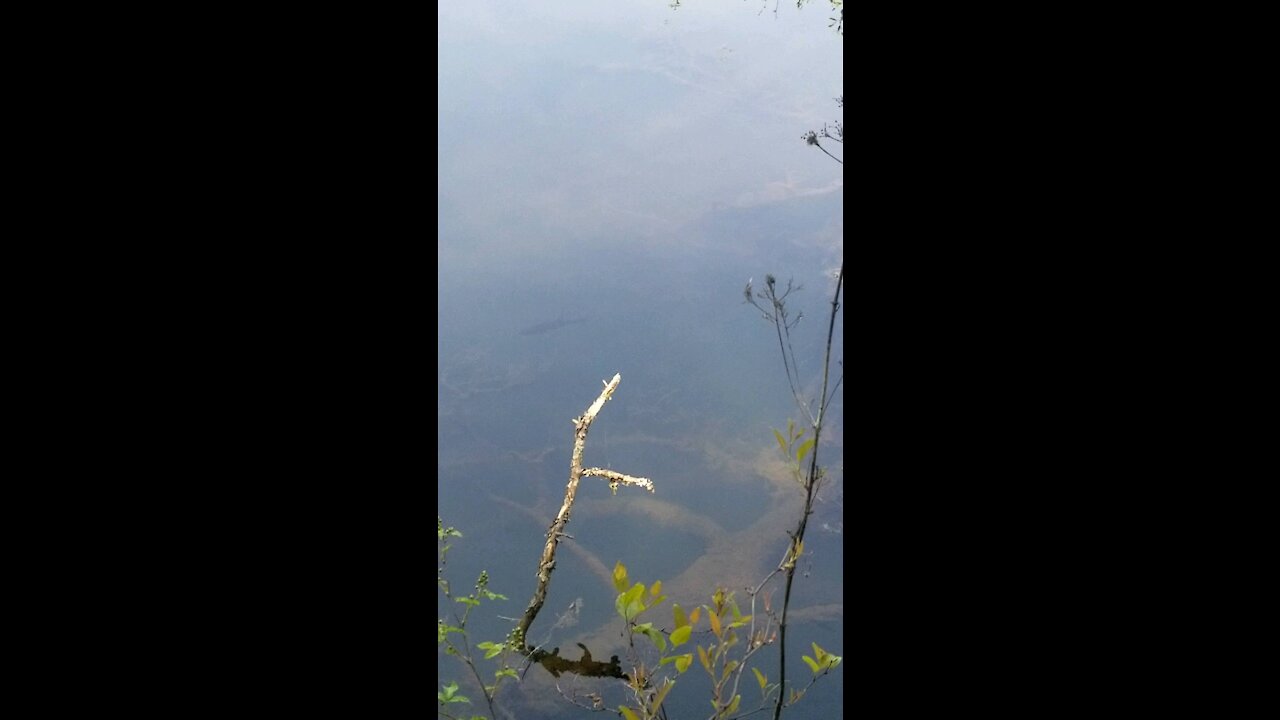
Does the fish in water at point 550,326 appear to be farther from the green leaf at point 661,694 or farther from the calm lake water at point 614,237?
the green leaf at point 661,694

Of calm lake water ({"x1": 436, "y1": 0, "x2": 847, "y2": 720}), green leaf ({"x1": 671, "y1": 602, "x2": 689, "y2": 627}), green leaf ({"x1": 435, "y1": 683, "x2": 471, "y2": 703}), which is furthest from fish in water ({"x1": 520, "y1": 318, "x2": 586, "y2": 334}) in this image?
green leaf ({"x1": 671, "y1": 602, "x2": 689, "y2": 627})

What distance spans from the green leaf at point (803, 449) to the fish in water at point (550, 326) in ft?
5.74

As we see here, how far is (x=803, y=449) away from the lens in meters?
1.55

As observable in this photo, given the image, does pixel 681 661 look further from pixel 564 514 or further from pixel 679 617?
pixel 564 514

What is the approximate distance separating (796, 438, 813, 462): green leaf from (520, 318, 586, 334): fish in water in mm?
1751

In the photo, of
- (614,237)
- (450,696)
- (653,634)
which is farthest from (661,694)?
(614,237)

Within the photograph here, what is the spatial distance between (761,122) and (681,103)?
0.96ft

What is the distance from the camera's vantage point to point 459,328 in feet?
10.6

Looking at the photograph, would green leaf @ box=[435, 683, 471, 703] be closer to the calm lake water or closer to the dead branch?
the dead branch

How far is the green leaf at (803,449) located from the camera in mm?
1553

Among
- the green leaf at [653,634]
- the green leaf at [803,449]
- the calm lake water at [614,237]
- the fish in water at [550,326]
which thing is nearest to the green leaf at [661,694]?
the green leaf at [653,634]

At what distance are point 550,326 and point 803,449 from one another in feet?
5.94
